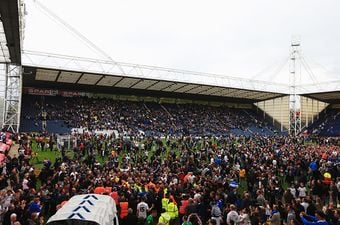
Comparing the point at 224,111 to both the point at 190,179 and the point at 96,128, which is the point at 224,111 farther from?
the point at 190,179

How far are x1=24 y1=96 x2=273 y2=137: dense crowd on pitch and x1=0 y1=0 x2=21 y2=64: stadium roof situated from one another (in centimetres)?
1353

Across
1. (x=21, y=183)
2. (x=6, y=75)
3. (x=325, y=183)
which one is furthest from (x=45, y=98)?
(x=325, y=183)

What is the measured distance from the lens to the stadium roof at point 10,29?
1678cm

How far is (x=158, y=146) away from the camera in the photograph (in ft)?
93.9

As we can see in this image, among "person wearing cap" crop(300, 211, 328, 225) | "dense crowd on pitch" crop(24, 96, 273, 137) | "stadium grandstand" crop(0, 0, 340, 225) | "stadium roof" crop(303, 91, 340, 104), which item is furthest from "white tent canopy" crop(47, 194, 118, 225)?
"stadium roof" crop(303, 91, 340, 104)

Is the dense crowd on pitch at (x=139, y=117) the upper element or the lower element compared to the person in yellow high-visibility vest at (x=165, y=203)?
upper

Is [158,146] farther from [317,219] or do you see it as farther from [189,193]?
[317,219]

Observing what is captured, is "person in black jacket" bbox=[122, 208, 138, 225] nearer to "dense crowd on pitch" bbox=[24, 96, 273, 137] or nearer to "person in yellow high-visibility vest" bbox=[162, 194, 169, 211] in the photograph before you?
"person in yellow high-visibility vest" bbox=[162, 194, 169, 211]

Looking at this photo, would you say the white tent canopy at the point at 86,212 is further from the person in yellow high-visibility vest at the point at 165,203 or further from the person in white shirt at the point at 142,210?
the person in yellow high-visibility vest at the point at 165,203

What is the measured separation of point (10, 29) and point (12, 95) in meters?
13.9

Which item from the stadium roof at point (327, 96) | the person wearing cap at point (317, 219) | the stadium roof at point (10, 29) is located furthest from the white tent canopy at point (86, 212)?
the stadium roof at point (327, 96)

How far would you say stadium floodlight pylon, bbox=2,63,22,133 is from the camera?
107ft

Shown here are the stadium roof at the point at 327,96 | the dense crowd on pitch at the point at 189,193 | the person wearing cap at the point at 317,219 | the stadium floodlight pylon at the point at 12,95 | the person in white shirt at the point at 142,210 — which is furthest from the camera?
the stadium roof at the point at 327,96

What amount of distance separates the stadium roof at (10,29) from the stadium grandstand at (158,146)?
0.39 feet
